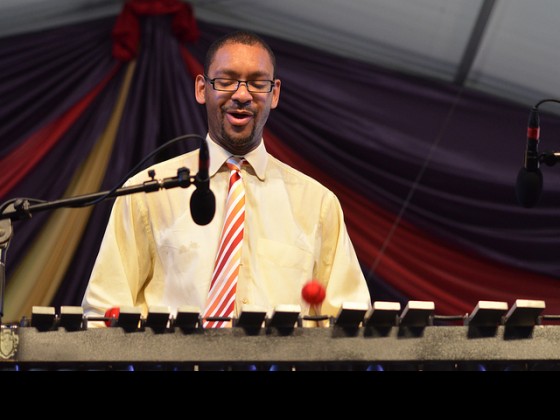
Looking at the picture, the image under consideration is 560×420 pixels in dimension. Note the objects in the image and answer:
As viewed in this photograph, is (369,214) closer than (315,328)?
No

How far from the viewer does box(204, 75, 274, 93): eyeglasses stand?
377cm

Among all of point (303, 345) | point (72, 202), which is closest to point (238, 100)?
point (72, 202)

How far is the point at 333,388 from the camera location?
2.49 meters


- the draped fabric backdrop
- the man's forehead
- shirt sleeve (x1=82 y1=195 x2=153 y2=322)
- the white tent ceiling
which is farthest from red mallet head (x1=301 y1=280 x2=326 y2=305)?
the white tent ceiling

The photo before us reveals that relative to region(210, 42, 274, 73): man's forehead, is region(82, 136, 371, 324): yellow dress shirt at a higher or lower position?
lower

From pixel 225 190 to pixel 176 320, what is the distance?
1340 millimetres

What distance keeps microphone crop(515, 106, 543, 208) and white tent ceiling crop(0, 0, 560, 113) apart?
6.49ft

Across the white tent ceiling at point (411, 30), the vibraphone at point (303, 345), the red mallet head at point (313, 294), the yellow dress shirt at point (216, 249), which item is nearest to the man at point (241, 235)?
the yellow dress shirt at point (216, 249)

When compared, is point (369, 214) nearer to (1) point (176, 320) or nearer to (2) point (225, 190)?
(2) point (225, 190)

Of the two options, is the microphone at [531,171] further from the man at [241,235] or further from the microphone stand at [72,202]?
the microphone stand at [72,202]

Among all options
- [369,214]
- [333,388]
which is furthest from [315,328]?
[369,214]

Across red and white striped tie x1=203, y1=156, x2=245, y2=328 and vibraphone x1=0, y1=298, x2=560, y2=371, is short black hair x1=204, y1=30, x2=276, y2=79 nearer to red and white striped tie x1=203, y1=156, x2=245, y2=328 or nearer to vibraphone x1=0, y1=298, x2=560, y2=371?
red and white striped tie x1=203, y1=156, x2=245, y2=328

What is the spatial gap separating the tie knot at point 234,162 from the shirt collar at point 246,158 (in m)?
0.01

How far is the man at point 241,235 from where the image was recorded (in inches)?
144
